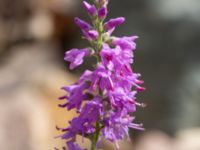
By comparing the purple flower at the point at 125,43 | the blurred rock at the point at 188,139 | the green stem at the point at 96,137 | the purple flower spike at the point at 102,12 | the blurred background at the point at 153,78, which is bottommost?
the green stem at the point at 96,137

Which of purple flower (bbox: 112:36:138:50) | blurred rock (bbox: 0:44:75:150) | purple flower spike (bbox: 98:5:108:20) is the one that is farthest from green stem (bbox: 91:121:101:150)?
blurred rock (bbox: 0:44:75:150)

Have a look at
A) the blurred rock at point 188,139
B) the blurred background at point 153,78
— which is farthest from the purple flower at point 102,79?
the blurred rock at point 188,139

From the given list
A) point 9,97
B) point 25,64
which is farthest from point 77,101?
point 25,64

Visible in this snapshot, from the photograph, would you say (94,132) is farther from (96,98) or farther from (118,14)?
(118,14)

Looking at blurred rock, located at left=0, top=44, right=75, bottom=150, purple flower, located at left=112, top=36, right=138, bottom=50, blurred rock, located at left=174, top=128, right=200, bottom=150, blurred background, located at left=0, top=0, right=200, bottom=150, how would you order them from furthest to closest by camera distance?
blurred background, located at left=0, top=0, right=200, bottom=150 < blurred rock, located at left=174, top=128, right=200, bottom=150 < blurred rock, located at left=0, top=44, right=75, bottom=150 < purple flower, located at left=112, top=36, right=138, bottom=50

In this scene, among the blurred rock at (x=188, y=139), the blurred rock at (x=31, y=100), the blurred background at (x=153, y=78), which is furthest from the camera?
the blurred background at (x=153, y=78)

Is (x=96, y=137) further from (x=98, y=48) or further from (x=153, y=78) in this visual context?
(x=153, y=78)

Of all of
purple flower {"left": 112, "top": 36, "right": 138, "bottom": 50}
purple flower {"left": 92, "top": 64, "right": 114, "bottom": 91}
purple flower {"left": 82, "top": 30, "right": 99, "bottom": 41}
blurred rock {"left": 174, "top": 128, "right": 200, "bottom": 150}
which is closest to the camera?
purple flower {"left": 92, "top": 64, "right": 114, "bottom": 91}

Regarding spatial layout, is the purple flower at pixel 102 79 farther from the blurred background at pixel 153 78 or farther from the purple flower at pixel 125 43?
the blurred background at pixel 153 78

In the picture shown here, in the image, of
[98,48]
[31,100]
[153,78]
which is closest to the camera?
[98,48]

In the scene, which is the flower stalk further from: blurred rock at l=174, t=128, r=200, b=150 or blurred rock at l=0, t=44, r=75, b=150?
blurred rock at l=174, t=128, r=200, b=150

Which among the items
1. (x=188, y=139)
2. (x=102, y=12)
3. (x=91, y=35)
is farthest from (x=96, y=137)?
(x=188, y=139)
